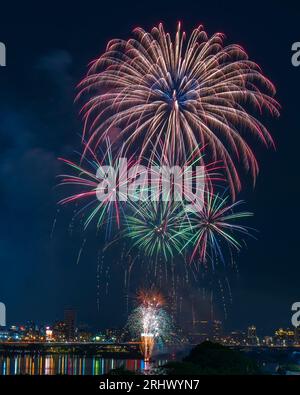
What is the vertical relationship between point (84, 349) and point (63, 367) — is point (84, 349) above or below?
above

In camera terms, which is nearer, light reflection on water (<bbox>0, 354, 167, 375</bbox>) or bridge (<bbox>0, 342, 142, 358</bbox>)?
light reflection on water (<bbox>0, 354, 167, 375</bbox>)

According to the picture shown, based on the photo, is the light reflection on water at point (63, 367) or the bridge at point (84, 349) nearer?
the light reflection on water at point (63, 367)

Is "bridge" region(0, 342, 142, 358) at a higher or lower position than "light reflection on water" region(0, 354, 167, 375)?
higher

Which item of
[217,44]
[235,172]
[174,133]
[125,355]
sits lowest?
[125,355]

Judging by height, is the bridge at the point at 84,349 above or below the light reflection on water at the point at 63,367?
above

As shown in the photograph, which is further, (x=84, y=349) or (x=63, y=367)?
(x=84, y=349)
